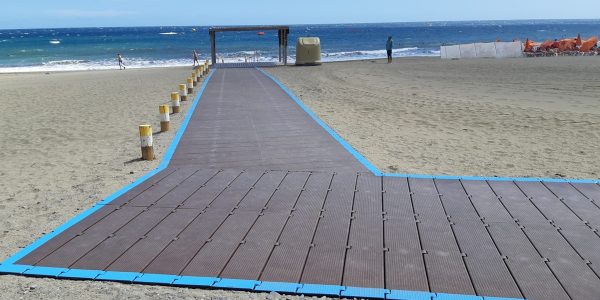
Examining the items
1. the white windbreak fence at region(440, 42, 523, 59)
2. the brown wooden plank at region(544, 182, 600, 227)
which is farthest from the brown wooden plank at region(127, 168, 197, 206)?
the white windbreak fence at region(440, 42, 523, 59)

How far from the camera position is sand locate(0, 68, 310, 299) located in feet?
13.3

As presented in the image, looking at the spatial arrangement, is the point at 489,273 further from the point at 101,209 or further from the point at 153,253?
the point at 101,209

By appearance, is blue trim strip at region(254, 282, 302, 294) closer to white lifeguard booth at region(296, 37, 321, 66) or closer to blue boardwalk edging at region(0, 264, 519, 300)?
blue boardwalk edging at region(0, 264, 519, 300)

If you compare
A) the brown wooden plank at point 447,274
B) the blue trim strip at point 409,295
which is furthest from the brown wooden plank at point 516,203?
the blue trim strip at point 409,295

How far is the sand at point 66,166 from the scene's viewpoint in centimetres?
407

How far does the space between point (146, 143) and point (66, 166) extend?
4.81ft

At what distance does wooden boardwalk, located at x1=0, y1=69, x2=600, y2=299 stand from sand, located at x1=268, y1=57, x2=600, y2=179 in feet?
4.77

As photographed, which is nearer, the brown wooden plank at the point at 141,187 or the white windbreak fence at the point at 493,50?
the brown wooden plank at the point at 141,187

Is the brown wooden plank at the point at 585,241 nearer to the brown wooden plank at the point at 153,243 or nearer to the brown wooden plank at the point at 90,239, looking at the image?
the brown wooden plank at the point at 153,243

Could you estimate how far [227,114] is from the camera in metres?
12.5

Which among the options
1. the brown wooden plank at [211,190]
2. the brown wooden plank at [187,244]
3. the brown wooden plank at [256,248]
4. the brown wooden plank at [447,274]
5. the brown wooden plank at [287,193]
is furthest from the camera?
the brown wooden plank at [211,190]

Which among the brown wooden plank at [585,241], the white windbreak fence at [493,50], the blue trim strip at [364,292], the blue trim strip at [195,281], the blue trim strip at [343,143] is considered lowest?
the blue trim strip at [364,292]

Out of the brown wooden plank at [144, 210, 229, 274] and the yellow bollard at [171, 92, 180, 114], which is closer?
the brown wooden plank at [144, 210, 229, 274]

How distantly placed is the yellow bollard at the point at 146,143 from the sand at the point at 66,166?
168 mm
